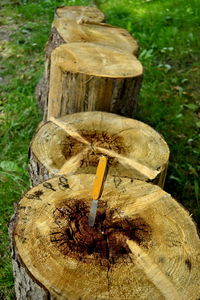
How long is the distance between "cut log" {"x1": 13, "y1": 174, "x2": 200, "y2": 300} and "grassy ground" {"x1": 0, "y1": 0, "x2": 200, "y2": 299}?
3.44 feet

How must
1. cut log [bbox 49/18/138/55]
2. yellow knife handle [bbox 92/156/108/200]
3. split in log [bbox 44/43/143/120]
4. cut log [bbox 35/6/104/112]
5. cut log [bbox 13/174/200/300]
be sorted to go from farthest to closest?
cut log [bbox 35/6/104/112], cut log [bbox 49/18/138/55], split in log [bbox 44/43/143/120], yellow knife handle [bbox 92/156/108/200], cut log [bbox 13/174/200/300]

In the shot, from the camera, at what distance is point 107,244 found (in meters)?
1.62

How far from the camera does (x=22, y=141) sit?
3805 mm

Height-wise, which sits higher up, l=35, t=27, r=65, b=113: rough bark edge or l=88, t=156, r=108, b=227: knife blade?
l=88, t=156, r=108, b=227: knife blade

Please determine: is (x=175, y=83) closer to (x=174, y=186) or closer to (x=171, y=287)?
(x=174, y=186)

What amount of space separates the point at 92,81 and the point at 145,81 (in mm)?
1947

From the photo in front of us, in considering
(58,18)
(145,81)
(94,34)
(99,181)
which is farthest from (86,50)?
(99,181)

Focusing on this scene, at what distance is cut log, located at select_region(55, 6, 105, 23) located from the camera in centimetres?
409

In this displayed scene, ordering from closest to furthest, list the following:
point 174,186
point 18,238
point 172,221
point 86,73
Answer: point 18,238
point 172,221
point 86,73
point 174,186

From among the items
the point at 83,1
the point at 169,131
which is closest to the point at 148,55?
the point at 169,131

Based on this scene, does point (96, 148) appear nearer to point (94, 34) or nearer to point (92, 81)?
point (92, 81)

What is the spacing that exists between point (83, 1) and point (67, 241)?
5.47 metres

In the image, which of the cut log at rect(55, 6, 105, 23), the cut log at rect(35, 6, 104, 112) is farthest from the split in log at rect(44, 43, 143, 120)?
the cut log at rect(55, 6, 105, 23)

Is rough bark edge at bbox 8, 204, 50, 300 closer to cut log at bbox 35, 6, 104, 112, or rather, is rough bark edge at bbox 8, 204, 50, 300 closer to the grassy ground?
the grassy ground
